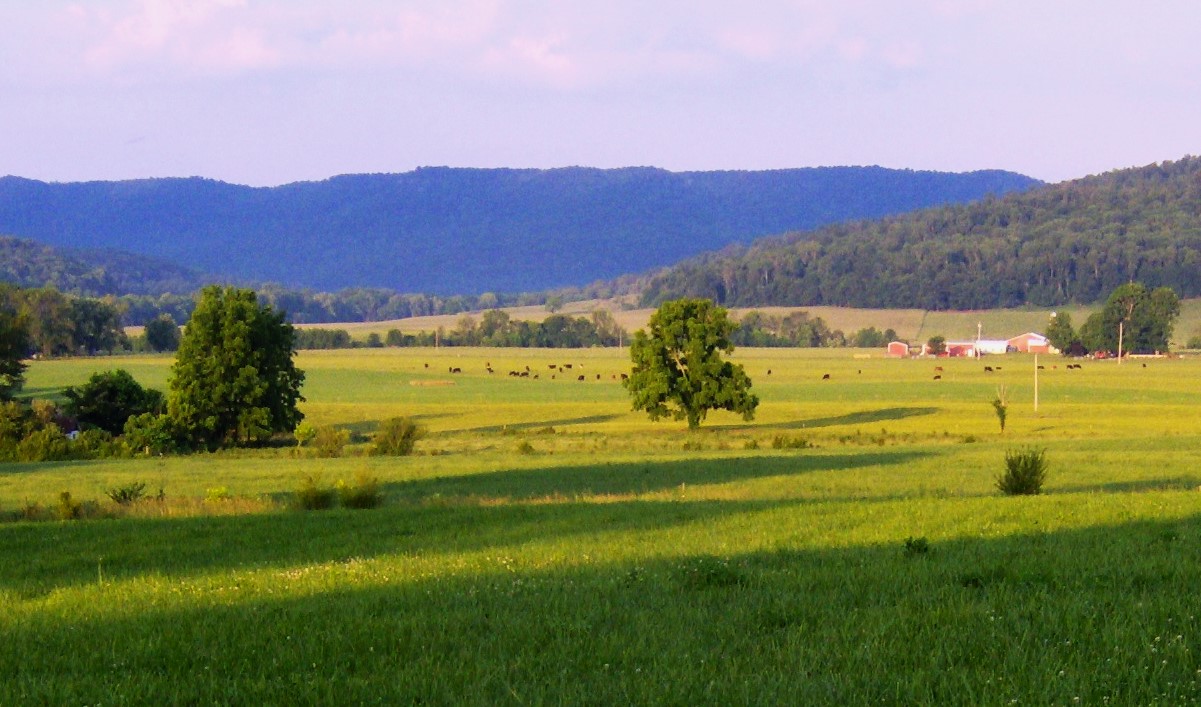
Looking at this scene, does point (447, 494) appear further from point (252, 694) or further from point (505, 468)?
point (252, 694)

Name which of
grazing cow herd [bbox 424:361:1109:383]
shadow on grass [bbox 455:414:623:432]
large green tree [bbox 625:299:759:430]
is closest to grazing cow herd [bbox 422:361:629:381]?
grazing cow herd [bbox 424:361:1109:383]

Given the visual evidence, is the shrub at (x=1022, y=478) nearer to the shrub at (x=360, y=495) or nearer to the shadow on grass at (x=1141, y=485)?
the shadow on grass at (x=1141, y=485)

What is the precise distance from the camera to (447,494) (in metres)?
29.6

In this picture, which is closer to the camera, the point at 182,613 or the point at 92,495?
the point at 182,613

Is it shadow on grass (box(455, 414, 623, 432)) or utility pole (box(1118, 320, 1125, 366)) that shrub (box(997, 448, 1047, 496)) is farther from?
utility pole (box(1118, 320, 1125, 366))

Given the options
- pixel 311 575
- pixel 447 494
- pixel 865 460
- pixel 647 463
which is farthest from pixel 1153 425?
pixel 311 575

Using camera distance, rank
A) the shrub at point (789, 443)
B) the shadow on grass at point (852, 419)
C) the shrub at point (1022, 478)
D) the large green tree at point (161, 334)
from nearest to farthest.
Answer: the shrub at point (1022, 478)
the shrub at point (789, 443)
the shadow on grass at point (852, 419)
the large green tree at point (161, 334)

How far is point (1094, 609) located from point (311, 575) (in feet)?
21.4

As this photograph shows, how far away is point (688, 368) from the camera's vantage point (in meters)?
71.7

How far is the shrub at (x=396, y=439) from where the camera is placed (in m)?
55.2

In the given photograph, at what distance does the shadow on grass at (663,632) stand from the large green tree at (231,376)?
54032mm

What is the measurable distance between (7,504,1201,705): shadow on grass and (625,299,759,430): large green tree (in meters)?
59.4

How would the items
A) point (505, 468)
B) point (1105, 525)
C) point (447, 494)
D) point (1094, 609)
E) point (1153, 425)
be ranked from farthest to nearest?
point (1153, 425) → point (505, 468) → point (447, 494) → point (1105, 525) → point (1094, 609)

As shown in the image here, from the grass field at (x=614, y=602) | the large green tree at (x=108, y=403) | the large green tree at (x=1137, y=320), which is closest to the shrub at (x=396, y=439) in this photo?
the large green tree at (x=108, y=403)
